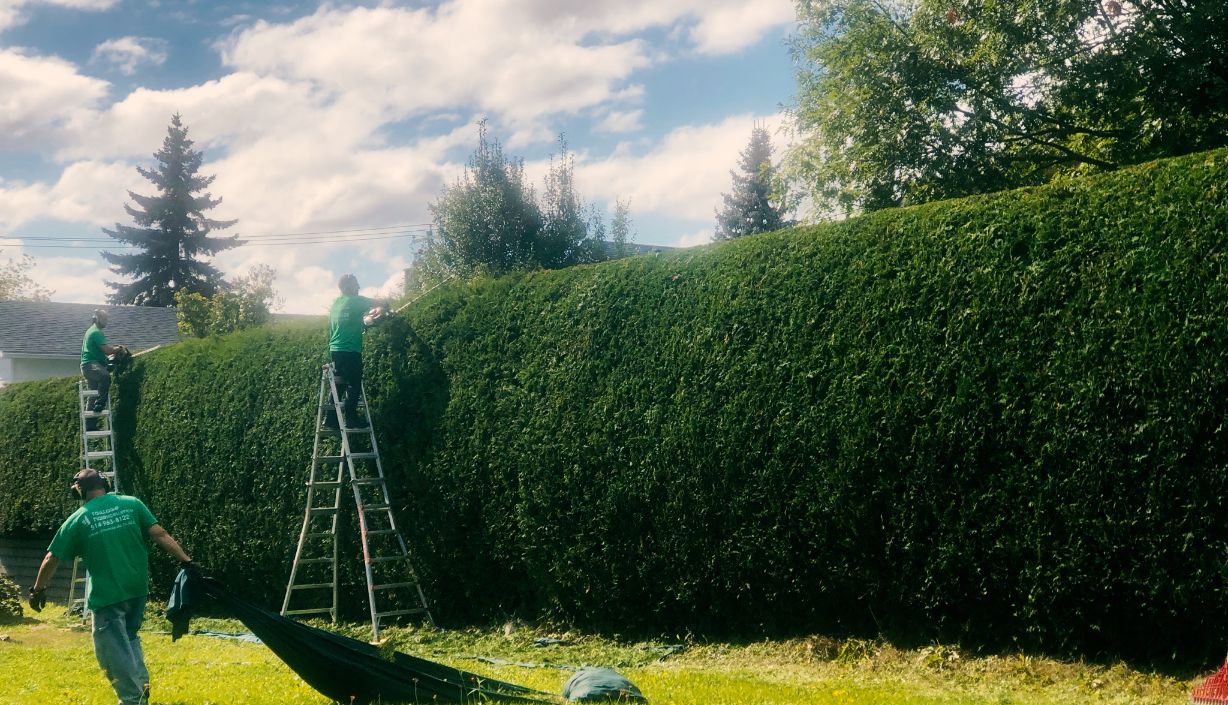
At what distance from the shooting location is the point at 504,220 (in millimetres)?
30312

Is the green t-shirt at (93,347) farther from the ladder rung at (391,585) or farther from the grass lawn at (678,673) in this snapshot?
the ladder rung at (391,585)

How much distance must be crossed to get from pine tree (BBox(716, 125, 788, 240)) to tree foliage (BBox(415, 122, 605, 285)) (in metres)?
16.8

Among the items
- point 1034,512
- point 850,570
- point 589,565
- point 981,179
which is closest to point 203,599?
point 589,565

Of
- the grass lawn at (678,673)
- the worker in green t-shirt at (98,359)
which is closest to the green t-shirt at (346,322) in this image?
the grass lawn at (678,673)

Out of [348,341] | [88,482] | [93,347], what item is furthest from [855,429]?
[93,347]

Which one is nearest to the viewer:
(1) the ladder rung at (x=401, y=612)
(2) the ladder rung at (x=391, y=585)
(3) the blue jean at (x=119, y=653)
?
(3) the blue jean at (x=119, y=653)

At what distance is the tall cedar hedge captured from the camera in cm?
637

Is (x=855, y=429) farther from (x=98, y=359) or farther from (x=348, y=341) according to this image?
(x=98, y=359)

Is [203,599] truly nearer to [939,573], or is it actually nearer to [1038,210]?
[939,573]

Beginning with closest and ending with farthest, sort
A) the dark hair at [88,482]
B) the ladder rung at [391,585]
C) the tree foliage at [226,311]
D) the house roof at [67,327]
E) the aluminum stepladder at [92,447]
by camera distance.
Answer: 1. the dark hair at [88,482]
2. the ladder rung at [391,585]
3. the aluminum stepladder at [92,447]
4. the tree foliage at [226,311]
5. the house roof at [67,327]

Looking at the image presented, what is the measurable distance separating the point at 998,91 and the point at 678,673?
1041 centimetres

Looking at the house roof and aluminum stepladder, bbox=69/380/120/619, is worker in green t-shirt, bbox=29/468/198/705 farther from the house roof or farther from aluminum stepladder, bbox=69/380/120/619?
the house roof

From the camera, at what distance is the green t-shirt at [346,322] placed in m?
11.0

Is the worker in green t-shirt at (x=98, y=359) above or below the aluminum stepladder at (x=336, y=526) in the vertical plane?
above
